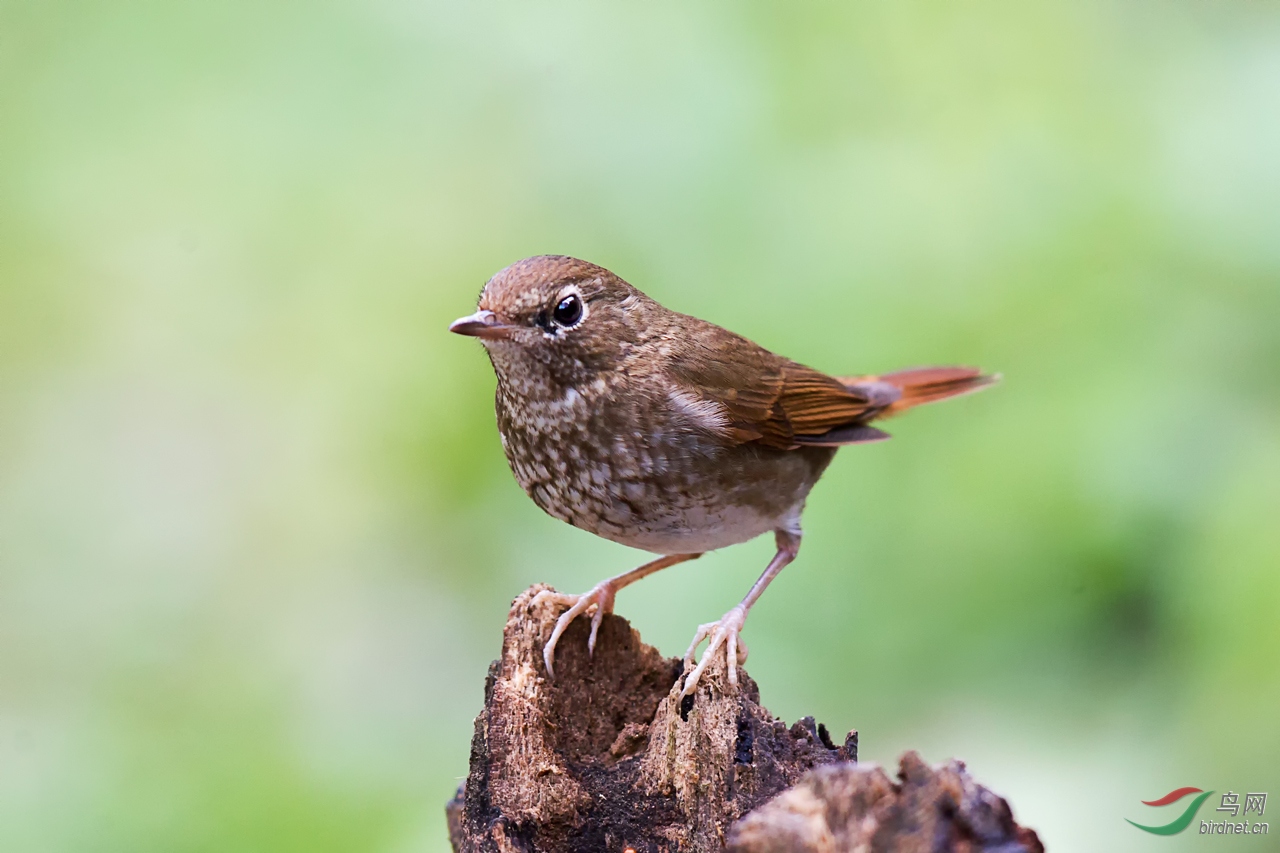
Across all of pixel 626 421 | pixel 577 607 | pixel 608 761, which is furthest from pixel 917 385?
pixel 608 761

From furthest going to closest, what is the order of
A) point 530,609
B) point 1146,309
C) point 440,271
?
point 440,271, point 1146,309, point 530,609

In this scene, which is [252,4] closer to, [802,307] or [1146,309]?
[802,307]

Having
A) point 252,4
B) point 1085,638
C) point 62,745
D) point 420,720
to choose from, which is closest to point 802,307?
point 1085,638

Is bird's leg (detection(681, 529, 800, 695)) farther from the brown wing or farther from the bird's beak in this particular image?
the bird's beak

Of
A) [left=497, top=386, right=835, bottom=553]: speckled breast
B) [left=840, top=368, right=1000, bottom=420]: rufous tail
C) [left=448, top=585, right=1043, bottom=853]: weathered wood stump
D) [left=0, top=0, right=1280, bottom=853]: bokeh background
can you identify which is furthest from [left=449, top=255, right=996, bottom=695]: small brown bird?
[left=0, top=0, right=1280, bottom=853]: bokeh background

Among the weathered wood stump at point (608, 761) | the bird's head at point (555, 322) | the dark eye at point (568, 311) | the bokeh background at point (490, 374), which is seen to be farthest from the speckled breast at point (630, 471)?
the bokeh background at point (490, 374)

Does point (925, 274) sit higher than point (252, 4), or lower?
lower

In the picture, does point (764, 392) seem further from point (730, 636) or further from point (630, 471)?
point (730, 636)
